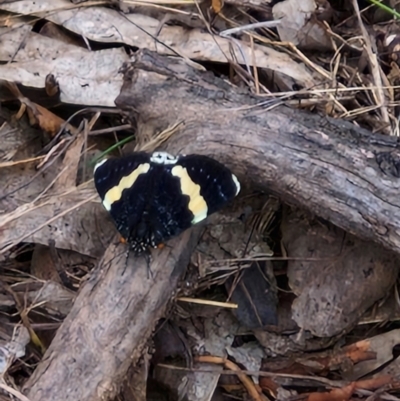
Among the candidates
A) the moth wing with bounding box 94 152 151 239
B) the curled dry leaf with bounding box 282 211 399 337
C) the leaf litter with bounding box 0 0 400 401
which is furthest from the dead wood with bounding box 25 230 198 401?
the curled dry leaf with bounding box 282 211 399 337

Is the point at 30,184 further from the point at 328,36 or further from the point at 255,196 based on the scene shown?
the point at 328,36

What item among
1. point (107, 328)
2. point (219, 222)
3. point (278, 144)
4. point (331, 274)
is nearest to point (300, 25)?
point (278, 144)

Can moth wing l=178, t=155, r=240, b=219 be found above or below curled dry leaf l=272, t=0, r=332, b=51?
below

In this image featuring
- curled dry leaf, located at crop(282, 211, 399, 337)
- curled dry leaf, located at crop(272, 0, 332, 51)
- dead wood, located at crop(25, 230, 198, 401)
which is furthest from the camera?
curled dry leaf, located at crop(272, 0, 332, 51)

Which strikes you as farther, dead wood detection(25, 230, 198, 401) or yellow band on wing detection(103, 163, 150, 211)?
yellow band on wing detection(103, 163, 150, 211)

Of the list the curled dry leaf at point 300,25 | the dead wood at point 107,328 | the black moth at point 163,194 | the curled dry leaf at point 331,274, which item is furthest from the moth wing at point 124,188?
the curled dry leaf at point 300,25

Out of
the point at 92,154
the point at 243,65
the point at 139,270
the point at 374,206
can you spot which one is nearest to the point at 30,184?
the point at 92,154

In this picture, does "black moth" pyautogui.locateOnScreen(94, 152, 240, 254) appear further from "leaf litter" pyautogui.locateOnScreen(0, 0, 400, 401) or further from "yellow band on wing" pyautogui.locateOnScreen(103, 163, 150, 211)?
"leaf litter" pyautogui.locateOnScreen(0, 0, 400, 401)

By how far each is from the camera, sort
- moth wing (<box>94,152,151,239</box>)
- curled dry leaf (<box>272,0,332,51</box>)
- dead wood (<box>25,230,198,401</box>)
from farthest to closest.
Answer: curled dry leaf (<box>272,0,332,51</box>) → moth wing (<box>94,152,151,239</box>) → dead wood (<box>25,230,198,401</box>)
